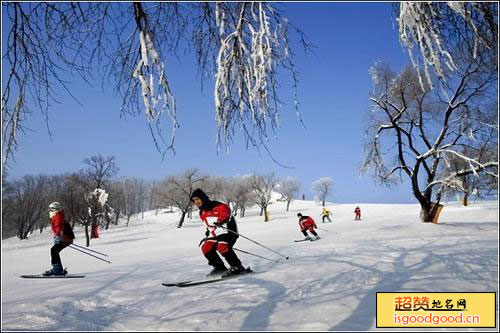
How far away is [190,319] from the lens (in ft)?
13.9

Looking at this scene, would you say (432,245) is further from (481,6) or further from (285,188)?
(285,188)

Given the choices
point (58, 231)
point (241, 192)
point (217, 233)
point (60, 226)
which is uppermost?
point (217, 233)

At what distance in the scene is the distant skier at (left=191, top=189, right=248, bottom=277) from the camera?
596cm

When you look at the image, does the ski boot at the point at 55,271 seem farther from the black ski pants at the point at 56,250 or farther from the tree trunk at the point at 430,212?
the tree trunk at the point at 430,212

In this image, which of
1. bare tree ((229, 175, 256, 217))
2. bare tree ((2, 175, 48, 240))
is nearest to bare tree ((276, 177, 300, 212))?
bare tree ((229, 175, 256, 217))

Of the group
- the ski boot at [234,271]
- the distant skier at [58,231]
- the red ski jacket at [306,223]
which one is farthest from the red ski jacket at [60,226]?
the red ski jacket at [306,223]

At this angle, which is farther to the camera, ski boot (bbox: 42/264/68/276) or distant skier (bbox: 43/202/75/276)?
ski boot (bbox: 42/264/68/276)

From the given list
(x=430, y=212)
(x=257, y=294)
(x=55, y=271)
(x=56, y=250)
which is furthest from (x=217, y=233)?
(x=430, y=212)

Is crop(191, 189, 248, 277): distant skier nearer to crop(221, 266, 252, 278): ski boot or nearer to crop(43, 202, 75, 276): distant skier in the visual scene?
crop(221, 266, 252, 278): ski boot

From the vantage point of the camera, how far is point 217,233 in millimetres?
6090

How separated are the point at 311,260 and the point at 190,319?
13.4 ft

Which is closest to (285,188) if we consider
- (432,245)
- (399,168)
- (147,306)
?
(399,168)

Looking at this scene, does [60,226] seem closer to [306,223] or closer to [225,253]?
[225,253]

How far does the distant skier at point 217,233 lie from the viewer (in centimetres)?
596
